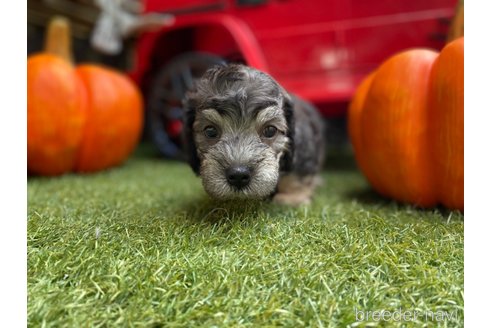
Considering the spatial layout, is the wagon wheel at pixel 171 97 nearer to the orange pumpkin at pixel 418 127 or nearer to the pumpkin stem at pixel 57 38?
the pumpkin stem at pixel 57 38

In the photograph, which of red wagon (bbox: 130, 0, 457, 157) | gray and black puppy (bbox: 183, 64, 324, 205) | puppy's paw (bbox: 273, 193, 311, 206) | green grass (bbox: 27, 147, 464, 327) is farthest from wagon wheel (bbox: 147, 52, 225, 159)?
green grass (bbox: 27, 147, 464, 327)

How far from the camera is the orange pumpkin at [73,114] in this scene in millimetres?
3287

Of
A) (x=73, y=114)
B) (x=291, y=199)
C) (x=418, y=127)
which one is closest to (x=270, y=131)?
(x=291, y=199)

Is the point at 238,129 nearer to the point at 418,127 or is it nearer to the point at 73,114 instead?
the point at 418,127

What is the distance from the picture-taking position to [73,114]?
135 inches

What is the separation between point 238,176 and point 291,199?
0.93 m

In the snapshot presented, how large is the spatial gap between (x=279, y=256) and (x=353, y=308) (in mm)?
424

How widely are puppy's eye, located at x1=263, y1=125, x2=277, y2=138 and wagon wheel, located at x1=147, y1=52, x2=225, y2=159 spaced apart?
5.93ft

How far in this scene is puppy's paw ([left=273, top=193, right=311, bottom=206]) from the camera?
273 centimetres

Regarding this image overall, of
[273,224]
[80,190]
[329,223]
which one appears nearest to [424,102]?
[329,223]

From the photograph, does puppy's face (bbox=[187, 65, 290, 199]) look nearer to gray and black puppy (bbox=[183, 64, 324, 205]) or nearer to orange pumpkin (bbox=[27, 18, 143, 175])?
gray and black puppy (bbox=[183, 64, 324, 205])

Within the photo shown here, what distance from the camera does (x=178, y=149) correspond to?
462 cm

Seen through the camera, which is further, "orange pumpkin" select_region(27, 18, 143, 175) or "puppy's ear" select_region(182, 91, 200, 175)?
"orange pumpkin" select_region(27, 18, 143, 175)

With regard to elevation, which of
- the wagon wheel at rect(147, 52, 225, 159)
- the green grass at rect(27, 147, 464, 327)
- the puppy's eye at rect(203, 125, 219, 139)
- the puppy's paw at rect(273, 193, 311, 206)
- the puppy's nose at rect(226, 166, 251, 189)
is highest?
the wagon wheel at rect(147, 52, 225, 159)
